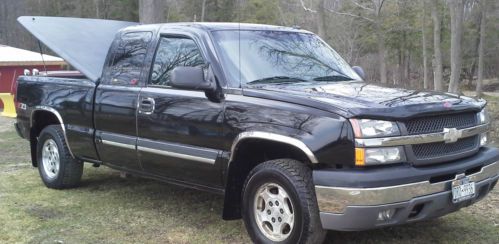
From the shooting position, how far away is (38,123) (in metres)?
7.33

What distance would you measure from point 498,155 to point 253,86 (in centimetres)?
206

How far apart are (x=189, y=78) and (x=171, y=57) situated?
83 centimetres

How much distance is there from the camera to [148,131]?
5.42 metres

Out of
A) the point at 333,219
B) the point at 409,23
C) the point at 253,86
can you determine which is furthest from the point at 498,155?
the point at 409,23

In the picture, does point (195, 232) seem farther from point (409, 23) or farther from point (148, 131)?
point (409, 23)

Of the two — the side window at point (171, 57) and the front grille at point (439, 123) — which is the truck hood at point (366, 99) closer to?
the front grille at point (439, 123)

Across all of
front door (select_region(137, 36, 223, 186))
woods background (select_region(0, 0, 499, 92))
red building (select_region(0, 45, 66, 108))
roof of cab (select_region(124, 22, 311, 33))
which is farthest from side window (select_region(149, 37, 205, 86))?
woods background (select_region(0, 0, 499, 92))

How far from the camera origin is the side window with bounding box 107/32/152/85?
5.75 metres

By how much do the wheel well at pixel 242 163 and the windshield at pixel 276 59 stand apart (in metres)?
0.55

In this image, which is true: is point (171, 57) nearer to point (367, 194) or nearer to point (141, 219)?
point (141, 219)

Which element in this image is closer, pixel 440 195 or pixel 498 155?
pixel 440 195

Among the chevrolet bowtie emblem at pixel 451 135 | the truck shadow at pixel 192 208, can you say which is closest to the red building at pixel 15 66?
the truck shadow at pixel 192 208

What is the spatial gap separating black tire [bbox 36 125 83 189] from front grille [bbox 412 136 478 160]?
13.8 ft

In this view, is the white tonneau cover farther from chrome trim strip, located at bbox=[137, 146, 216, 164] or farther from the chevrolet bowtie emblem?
the chevrolet bowtie emblem
